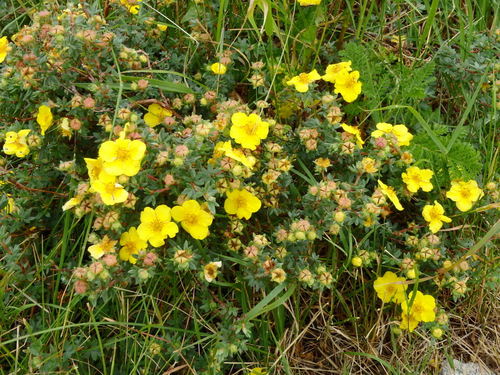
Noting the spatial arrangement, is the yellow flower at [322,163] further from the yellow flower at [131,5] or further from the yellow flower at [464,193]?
the yellow flower at [131,5]

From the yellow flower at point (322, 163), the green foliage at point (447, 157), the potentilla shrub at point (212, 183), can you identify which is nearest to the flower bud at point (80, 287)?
the potentilla shrub at point (212, 183)

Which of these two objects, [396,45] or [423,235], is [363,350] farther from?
[396,45]

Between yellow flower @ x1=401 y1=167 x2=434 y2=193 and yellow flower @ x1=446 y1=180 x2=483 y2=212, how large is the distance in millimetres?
145

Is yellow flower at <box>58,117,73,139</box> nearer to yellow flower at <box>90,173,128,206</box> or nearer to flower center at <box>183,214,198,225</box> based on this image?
yellow flower at <box>90,173,128,206</box>

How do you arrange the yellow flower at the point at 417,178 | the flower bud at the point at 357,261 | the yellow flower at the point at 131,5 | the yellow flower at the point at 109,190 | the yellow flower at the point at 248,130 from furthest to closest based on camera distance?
the yellow flower at the point at 131,5 → the yellow flower at the point at 417,178 → the flower bud at the point at 357,261 → the yellow flower at the point at 248,130 → the yellow flower at the point at 109,190

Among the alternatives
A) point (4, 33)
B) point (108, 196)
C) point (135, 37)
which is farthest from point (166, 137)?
point (4, 33)

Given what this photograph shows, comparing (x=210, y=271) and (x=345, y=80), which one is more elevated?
(x=345, y=80)

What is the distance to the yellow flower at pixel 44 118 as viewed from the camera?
227 cm

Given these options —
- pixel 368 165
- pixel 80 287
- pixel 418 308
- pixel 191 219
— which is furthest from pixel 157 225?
pixel 418 308

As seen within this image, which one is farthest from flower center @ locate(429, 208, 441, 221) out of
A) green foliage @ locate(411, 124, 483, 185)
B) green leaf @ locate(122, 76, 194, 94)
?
green leaf @ locate(122, 76, 194, 94)

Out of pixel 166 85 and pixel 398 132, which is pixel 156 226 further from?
pixel 398 132

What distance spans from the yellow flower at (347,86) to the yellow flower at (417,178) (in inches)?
18.9

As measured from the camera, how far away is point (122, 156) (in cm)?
194

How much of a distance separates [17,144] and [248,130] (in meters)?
1.09
